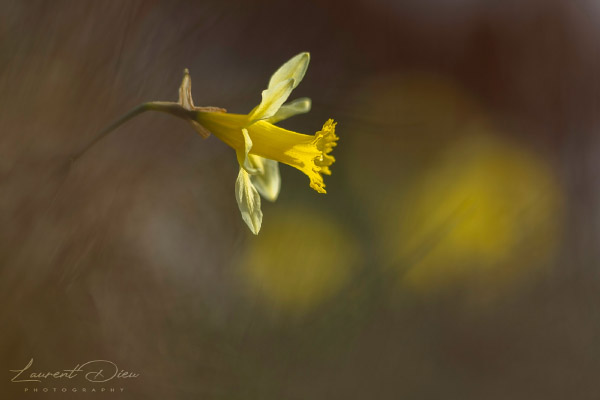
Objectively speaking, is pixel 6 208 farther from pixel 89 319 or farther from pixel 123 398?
pixel 123 398

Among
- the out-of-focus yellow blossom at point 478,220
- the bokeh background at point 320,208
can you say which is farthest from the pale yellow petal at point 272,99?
the out-of-focus yellow blossom at point 478,220

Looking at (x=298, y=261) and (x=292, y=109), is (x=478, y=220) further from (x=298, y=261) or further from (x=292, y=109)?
(x=292, y=109)

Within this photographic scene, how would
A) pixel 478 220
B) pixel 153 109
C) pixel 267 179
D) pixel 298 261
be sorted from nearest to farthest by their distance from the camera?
pixel 153 109 → pixel 267 179 → pixel 298 261 → pixel 478 220

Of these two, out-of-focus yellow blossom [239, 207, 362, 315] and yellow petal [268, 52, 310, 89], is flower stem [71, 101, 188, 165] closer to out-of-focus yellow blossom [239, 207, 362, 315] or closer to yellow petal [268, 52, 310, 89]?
yellow petal [268, 52, 310, 89]

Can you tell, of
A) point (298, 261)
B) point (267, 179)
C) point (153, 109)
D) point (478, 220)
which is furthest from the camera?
point (478, 220)

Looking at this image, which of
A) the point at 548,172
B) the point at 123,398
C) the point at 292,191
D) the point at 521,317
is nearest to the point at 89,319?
the point at 123,398

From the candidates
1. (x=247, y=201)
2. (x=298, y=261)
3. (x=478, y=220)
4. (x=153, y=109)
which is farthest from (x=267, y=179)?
(x=478, y=220)
